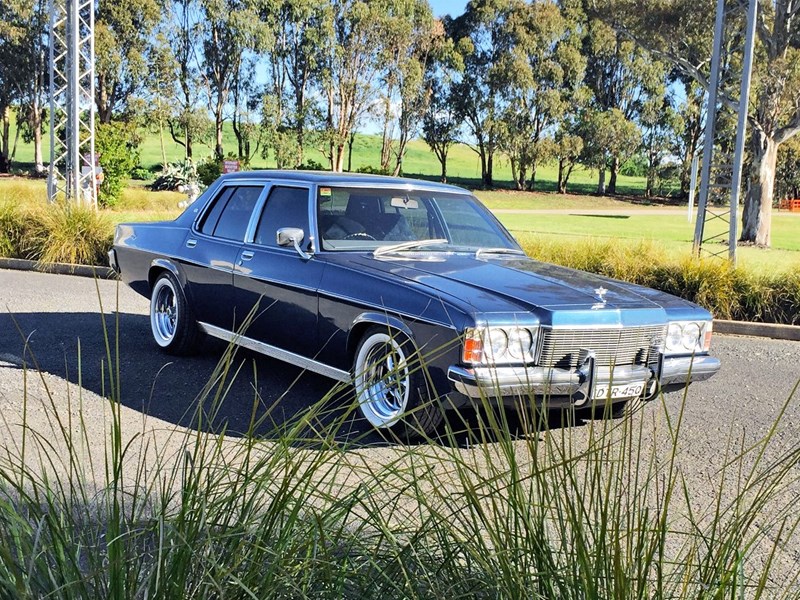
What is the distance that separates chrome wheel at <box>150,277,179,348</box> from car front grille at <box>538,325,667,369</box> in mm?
3616

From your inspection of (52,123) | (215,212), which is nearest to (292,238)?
(215,212)

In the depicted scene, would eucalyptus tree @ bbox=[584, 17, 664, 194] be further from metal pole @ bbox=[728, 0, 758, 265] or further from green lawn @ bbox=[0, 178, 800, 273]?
metal pole @ bbox=[728, 0, 758, 265]

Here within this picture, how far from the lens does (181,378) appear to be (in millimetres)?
6621

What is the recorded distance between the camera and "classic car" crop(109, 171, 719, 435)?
191 inches

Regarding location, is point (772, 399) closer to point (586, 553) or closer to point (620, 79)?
point (586, 553)

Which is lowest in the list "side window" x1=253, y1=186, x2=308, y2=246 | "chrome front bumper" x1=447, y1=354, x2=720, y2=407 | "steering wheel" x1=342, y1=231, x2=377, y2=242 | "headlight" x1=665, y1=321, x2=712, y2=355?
"chrome front bumper" x1=447, y1=354, x2=720, y2=407

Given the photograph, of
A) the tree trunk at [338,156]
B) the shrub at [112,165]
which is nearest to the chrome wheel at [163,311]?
the shrub at [112,165]

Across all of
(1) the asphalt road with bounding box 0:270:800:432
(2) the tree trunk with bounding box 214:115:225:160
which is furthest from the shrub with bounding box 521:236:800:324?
(2) the tree trunk with bounding box 214:115:225:160

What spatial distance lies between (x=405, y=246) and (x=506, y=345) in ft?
5.03

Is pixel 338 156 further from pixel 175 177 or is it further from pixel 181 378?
pixel 181 378

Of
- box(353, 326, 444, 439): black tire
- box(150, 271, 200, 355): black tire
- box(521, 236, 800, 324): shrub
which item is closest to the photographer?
box(353, 326, 444, 439): black tire

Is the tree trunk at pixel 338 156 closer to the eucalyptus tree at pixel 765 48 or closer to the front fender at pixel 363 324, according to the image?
the eucalyptus tree at pixel 765 48

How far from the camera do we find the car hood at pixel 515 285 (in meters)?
4.96

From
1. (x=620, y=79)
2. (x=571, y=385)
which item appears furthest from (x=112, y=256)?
(x=620, y=79)
